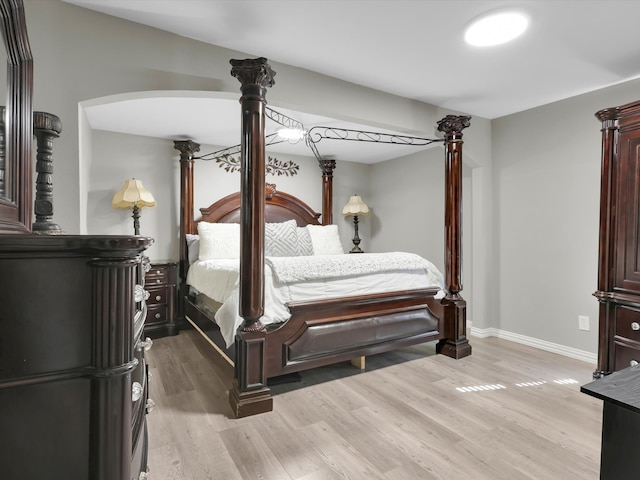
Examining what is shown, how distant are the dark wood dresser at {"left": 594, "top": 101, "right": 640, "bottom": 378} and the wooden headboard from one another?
3.38 m

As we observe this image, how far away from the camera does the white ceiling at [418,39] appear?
6.25 ft

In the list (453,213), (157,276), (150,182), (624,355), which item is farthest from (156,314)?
(624,355)

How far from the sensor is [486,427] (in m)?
2.07

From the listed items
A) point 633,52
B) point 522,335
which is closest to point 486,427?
point 522,335

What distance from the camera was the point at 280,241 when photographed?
13.6 feet

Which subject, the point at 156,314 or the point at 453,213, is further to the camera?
the point at 156,314

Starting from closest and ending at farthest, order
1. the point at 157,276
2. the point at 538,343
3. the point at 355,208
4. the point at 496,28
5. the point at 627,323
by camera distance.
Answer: the point at 496,28, the point at 627,323, the point at 538,343, the point at 157,276, the point at 355,208

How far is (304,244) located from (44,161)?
10.0 ft

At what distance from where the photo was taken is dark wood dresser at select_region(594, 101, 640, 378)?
239 cm

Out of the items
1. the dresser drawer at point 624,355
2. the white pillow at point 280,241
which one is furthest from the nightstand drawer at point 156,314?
the dresser drawer at point 624,355

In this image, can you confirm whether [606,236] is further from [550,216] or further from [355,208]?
[355,208]

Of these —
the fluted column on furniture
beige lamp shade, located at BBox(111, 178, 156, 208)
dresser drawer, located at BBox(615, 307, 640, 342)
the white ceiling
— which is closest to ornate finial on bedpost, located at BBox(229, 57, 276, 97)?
the white ceiling

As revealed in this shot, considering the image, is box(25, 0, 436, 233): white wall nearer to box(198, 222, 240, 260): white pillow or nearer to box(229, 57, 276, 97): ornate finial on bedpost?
box(229, 57, 276, 97): ornate finial on bedpost

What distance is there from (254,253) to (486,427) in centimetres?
172
